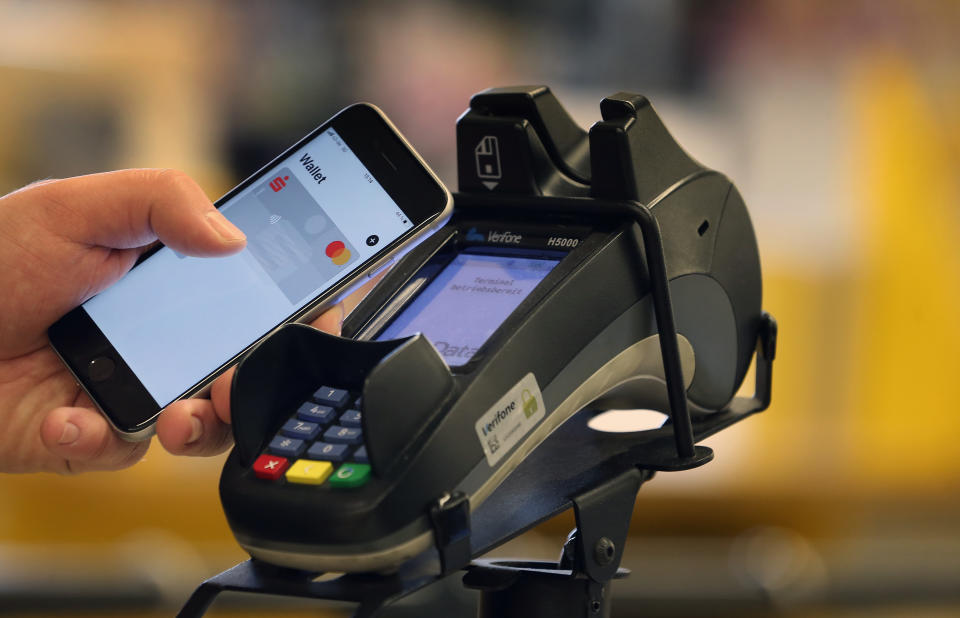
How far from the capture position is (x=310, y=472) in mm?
453

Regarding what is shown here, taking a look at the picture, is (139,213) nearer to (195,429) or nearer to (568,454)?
(195,429)

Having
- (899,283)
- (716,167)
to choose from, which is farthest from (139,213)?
(899,283)

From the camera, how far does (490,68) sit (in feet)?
6.35

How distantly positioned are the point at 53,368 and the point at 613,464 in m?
0.44

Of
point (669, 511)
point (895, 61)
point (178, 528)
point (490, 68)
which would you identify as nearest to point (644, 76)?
point (490, 68)

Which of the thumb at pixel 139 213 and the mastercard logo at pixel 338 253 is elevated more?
the thumb at pixel 139 213

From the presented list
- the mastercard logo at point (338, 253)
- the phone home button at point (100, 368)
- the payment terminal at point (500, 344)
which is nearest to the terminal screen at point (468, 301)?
the payment terminal at point (500, 344)

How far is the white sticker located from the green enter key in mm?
58

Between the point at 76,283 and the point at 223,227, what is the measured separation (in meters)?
0.15

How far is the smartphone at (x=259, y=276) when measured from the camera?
2.23 feet

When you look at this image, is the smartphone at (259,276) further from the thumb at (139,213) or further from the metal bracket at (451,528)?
the metal bracket at (451,528)

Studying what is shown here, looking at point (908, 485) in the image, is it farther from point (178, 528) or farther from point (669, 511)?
point (178, 528)

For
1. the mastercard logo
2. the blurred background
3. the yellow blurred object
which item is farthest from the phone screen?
the yellow blurred object

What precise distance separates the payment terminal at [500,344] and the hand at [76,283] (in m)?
0.13
